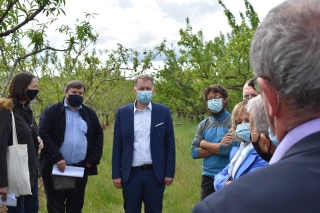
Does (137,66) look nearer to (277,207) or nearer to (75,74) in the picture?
(75,74)

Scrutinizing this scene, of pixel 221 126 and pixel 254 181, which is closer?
pixel 254 181

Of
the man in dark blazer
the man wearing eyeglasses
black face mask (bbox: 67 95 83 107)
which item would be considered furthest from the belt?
the man in dark blazer

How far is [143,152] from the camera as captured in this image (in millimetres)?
4902

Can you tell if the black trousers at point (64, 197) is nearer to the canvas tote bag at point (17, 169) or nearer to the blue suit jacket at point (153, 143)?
the blue suit jacket at point (153, 143)

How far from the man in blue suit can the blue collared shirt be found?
44 cm

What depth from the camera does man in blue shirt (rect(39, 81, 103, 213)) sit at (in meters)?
5.13

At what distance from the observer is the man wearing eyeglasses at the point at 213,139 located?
4551 millimetres

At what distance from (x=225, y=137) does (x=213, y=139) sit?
18 cm

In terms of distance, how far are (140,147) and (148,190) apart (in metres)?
0.50

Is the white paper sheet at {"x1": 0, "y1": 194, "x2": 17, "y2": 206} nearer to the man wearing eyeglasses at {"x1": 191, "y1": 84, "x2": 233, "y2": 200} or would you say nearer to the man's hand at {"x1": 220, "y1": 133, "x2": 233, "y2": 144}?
the man wearing eyeglasses at {"x1": 191, "y1": 84, "x2": 233, "y2": 200}

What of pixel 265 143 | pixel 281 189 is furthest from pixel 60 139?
pixel 281 189

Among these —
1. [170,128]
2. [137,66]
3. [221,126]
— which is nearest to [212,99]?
[221,126]

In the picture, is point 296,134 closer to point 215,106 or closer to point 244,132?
point 244,132

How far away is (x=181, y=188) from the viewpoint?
8.12 m
